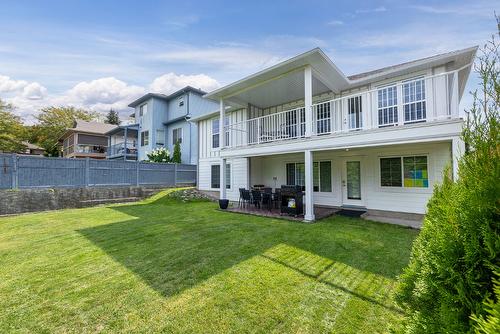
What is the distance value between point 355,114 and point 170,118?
17.3 metres

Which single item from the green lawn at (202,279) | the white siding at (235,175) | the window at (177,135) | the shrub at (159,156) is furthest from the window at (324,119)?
the window at (177,135)

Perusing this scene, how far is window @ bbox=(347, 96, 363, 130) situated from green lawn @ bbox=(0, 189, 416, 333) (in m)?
4.08

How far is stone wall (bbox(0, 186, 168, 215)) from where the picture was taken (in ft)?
30.3

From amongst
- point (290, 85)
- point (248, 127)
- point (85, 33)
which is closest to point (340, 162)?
point (290, 85)

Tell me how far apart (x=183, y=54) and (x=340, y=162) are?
899cm

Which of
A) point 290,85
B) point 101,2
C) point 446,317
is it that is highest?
point 101,2

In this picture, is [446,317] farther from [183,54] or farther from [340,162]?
[183,54]

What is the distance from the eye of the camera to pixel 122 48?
9602 mm

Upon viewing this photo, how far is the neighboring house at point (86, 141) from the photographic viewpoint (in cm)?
2806

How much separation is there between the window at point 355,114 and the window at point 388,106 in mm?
687

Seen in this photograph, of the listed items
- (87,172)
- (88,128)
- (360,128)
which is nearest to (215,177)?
(87,172)

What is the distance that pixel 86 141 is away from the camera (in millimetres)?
29203

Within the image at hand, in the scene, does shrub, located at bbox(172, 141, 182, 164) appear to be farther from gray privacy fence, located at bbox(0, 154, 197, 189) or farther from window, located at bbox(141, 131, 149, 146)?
window, located at bbox(141, 131, 149, 146)

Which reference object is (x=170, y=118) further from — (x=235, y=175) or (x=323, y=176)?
(x=323, y=176)
